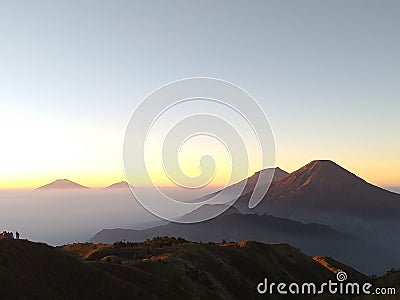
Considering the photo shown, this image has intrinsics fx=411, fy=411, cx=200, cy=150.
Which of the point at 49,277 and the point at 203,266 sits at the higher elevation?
the point at 49,277

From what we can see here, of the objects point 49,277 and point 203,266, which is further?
point 203,266

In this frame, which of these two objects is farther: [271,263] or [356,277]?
[356,277]

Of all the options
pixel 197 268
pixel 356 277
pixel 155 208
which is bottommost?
pixel 356 277

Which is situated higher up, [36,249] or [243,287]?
[36,249]

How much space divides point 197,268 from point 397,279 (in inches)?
1199

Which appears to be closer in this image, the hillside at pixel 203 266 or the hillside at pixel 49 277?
the hillside at pixel 49 277

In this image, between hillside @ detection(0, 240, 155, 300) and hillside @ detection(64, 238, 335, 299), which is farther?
hillside @ detection(64, 238, 335, 299)

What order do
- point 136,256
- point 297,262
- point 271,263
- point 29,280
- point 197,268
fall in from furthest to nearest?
point 297,262
point 271,263
point 136,256
point 197,268
point 29,280

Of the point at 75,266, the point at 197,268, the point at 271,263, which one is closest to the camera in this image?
the point at 75,266

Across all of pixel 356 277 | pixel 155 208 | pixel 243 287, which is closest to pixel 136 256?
pixel 155 208

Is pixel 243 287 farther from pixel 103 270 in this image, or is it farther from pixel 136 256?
pixel 103 270

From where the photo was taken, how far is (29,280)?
37.0 meters

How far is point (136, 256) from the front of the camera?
65.6 metres

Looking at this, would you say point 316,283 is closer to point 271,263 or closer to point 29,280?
point 271,263
